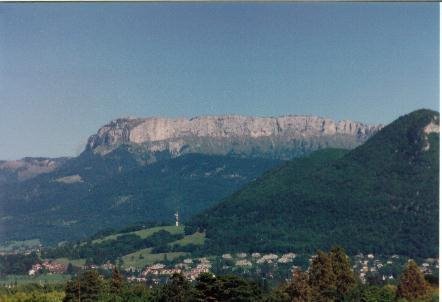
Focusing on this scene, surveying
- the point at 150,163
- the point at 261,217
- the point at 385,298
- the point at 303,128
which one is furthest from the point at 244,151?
the point at 385,298

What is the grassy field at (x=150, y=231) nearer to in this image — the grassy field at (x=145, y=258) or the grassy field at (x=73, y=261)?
the grassy field at (x=145, y=258)

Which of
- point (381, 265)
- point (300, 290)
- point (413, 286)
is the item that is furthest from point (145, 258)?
point (413, 286)

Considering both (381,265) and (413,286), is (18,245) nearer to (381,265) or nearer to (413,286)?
(381,265)

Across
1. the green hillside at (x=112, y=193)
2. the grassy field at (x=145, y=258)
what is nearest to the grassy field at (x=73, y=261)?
the grassy field at (x=145, y=258)

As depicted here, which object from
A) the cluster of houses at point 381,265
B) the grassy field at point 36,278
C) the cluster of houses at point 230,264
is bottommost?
the grassy field at point 36,278

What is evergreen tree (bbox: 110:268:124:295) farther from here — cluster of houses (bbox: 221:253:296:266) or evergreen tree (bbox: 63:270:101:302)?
cluster of houses (bbox: 221:253:296:266)

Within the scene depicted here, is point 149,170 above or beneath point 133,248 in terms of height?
above

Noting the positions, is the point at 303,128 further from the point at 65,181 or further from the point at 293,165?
the point at 65,181
